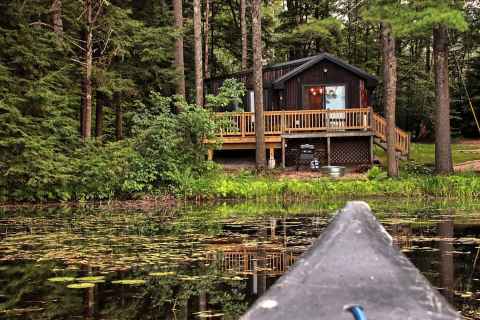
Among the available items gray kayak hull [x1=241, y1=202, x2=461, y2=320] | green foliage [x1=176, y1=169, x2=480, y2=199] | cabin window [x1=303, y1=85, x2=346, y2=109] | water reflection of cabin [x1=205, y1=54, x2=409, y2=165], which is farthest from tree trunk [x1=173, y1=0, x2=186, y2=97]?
gray kayak hull [x1=241, y1=202, x2=461, y2=320]

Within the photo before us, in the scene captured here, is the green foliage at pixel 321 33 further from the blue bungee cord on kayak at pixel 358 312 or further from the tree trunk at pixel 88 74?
the blue bungee cord on kayak at pixel 358 312

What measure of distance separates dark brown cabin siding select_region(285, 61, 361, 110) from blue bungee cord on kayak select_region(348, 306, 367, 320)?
79.5ft

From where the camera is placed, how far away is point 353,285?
2289 millimetres

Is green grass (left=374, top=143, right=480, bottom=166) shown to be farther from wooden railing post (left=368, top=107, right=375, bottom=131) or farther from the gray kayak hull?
the gray kayak hull

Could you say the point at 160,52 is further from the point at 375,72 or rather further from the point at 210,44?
the point at 375,72

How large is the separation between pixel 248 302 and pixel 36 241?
5.36 metres

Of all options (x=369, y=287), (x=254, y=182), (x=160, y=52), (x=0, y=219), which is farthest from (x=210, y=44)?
(x=369, y=287)

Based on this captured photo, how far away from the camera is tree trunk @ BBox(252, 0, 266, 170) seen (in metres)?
21.0

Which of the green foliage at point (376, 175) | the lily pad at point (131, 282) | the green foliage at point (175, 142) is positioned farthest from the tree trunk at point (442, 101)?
the lily pad at point (131, 282)

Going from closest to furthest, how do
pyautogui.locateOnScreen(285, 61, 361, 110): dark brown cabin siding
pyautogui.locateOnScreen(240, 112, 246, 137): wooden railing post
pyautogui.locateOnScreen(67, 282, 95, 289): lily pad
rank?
pyautogui.locateOnScreen(67, 282, 95, 289): lily pad → pyautogui.locateOnScreen(240, 112, 246, 137): wooden railing post → pyautogui.locateOnScreen(285, 61, 361, 110): dark brown cabin siding

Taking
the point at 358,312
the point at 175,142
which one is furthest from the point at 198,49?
the point at 358,312

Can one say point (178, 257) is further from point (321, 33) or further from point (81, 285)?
point (321, 33)

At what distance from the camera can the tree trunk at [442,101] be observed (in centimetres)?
1859

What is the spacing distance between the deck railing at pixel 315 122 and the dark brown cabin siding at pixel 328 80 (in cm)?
232
